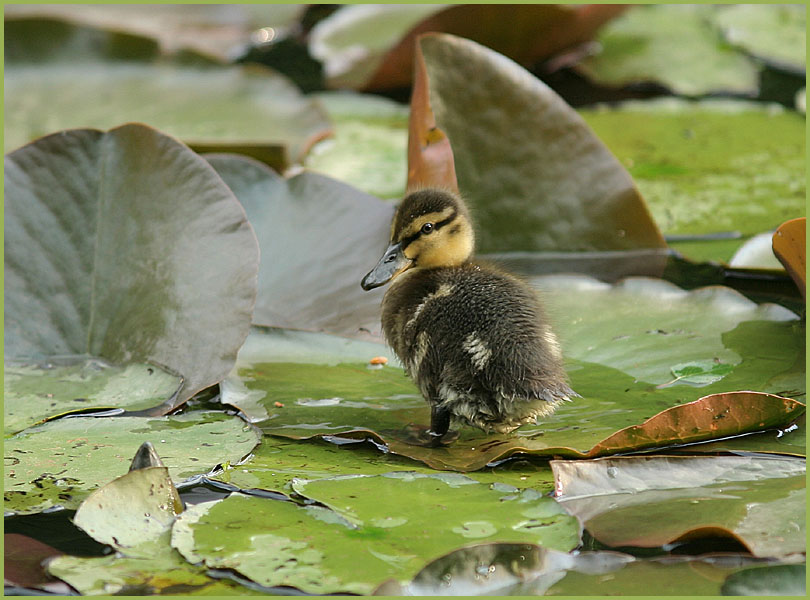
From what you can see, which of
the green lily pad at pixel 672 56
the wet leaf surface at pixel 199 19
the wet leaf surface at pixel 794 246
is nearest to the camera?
the wet leaf surface at pixel 794 246

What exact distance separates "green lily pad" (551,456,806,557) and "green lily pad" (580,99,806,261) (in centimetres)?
133

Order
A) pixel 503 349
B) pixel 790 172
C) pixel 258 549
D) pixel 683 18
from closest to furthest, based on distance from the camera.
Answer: pixel 258 549
pixel 503 349
pixel 790 172
pixel 683 18

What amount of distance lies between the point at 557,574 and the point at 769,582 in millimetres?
348

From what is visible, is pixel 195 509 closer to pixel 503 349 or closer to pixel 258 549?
pixel 258 549

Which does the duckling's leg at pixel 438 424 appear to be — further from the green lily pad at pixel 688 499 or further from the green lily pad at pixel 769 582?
the green lily pad at pixel 769 582

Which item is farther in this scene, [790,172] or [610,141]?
[610,141]

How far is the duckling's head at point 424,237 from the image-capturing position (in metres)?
2.36

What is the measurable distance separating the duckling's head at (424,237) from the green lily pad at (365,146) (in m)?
1.10

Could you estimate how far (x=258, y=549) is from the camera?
1.65 m

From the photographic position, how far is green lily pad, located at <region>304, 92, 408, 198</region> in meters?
3.64

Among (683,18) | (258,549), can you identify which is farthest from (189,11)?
(258,549)

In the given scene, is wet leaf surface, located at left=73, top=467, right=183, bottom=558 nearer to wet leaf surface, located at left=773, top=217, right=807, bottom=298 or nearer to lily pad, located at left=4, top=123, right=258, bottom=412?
lily pad, located at left=4, top=123, right=258, bottom=412

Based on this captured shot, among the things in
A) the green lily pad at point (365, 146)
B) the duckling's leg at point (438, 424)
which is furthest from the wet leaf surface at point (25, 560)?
the green lily pad at point (365, 146)

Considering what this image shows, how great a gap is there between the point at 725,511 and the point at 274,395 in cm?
111
